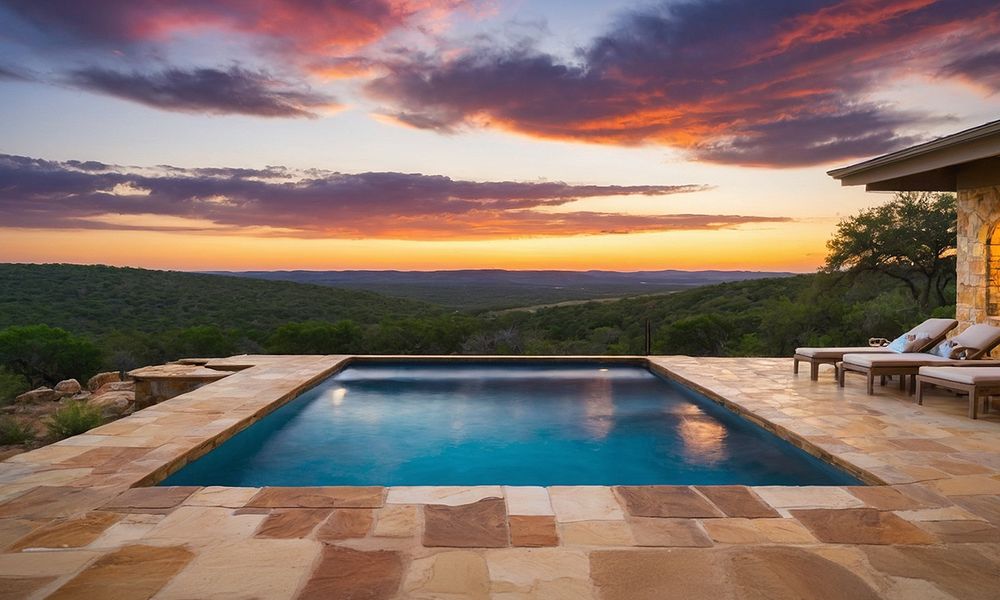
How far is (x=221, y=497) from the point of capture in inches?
148

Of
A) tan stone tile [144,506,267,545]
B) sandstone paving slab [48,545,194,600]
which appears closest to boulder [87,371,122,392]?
tan stone tile [144,506,267,545]

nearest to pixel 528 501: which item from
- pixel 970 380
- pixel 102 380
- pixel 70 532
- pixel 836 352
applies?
pixel 70 532

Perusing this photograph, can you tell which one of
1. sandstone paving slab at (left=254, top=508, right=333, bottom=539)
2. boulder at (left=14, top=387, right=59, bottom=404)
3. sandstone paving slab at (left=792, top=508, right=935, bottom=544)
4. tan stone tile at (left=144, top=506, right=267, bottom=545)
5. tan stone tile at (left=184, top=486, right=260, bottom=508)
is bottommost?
boulder at (left=14, top=387, right=59, bottom=404)

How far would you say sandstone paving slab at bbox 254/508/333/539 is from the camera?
3188mm

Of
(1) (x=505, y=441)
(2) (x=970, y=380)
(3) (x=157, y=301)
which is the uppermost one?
(2) (x=970, y=380)

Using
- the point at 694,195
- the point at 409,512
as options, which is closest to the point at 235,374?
the point at 409,512

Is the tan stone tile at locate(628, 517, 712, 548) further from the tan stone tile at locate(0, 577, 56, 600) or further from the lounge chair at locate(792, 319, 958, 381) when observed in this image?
the lounge chair at locate(792, 319, 958, 381)

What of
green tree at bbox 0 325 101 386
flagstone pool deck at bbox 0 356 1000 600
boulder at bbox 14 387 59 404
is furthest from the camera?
green tree at bbox 0 325 101 386

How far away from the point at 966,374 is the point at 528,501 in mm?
4796

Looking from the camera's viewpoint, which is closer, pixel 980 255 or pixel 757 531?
pixel 757 531

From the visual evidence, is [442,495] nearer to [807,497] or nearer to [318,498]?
[318,498]

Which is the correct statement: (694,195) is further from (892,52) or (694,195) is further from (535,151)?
(892,52)

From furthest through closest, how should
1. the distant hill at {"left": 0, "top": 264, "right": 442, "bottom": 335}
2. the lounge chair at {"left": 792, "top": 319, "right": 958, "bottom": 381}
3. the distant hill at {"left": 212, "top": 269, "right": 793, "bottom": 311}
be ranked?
the distant hill at {"left": 212, "top": 269, "right": 793, "bottom": 311}
the distant hill at {"left": 0, "top": 264, "right": 442, "bottom": 335}
the lounge chair at {"left": 792, "top": 319, "right": 958, "bottom": 381}

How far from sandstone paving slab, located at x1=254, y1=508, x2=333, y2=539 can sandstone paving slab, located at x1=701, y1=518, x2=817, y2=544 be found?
2039 millimetres
